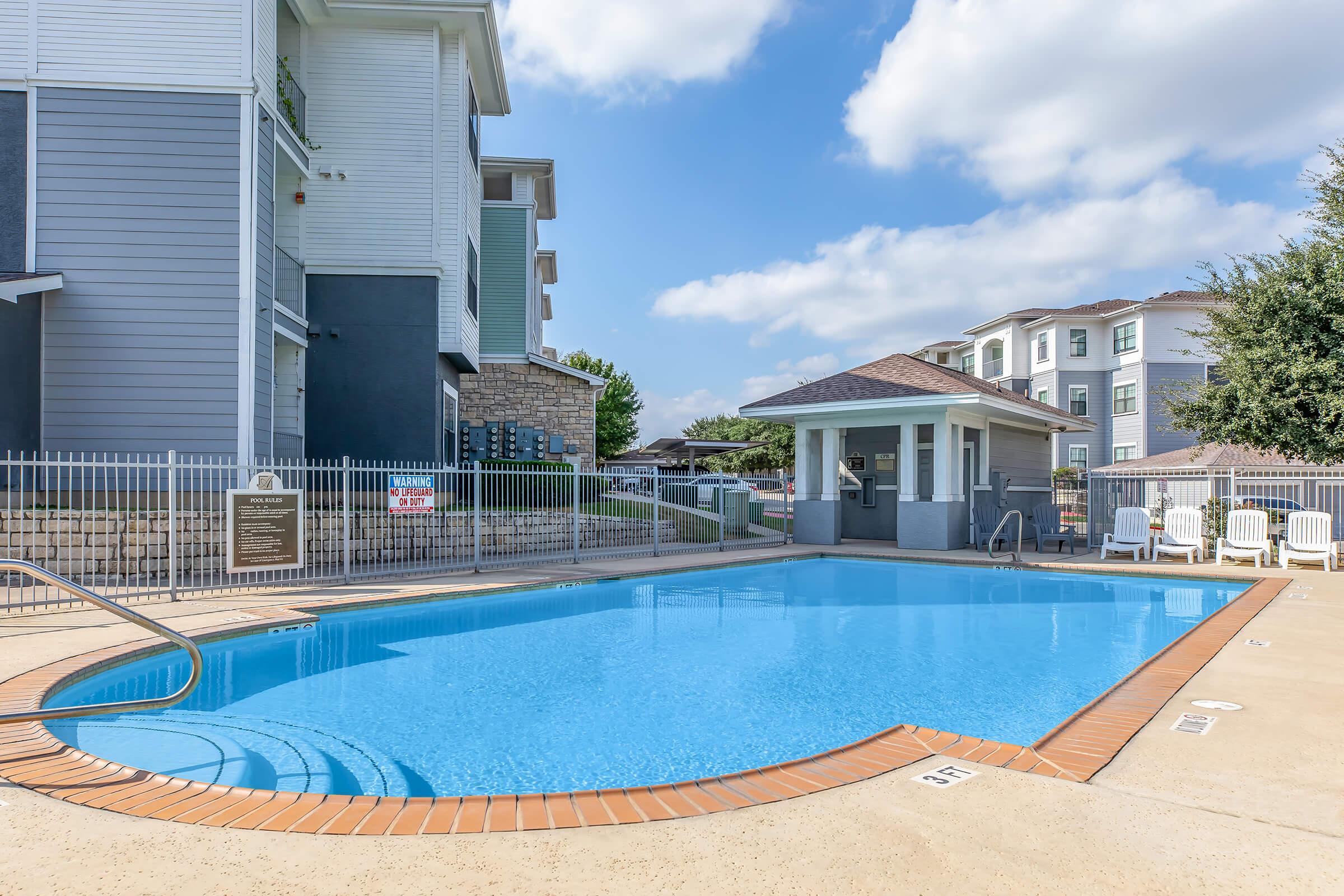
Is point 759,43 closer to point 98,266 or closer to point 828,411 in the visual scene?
point 828,411

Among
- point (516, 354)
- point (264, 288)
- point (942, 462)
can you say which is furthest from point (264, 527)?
point (942, 462)

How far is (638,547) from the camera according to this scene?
15562 millimetres

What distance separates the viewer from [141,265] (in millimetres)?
11414

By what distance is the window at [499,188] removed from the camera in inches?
811

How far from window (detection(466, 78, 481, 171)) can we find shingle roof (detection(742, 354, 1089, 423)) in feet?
27.7

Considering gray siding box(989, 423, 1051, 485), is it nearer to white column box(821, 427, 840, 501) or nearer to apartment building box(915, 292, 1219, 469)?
white column box(821, 427, 840, 501)

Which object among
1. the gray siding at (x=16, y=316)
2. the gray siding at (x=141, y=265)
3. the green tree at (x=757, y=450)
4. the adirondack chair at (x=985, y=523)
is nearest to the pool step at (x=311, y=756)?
the gray siding at (x=141, y=265)

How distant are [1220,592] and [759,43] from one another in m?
14.5

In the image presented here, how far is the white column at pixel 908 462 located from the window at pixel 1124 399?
23.8 metres

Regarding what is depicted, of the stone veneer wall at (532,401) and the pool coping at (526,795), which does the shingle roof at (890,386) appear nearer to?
the stone veneer wall at (532,401)

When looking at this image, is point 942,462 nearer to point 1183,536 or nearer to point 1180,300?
point 1183,536

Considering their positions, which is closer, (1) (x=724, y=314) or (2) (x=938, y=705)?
(2) (x=938, y=705)

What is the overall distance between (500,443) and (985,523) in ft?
37.1

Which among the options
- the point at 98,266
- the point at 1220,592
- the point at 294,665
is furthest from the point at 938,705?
the point at 98,266
